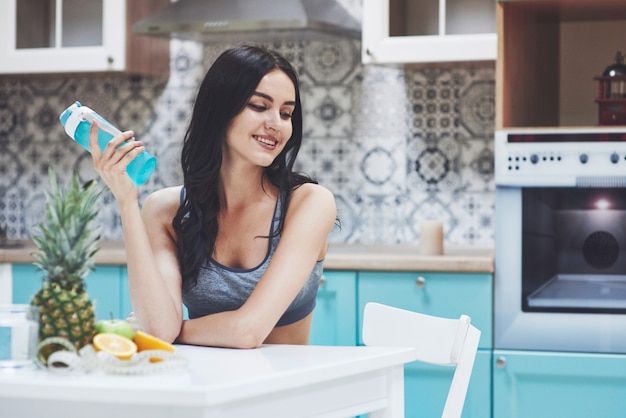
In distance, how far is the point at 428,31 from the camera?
340 cm

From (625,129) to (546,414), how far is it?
0.90 m

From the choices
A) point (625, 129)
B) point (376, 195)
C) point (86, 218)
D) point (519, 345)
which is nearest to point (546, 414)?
point (519, 345)

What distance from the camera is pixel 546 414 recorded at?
10.1 ft

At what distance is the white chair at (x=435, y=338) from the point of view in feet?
6.27

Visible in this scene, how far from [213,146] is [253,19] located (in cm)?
128

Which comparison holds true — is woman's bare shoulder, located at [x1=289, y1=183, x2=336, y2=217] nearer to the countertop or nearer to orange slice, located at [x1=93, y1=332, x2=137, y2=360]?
orange slice, located at [x1=93, y1=332, x2=137, y2=360]

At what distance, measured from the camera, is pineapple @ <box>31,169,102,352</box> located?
1.51 meters

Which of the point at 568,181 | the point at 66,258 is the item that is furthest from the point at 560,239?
the point at 66,258

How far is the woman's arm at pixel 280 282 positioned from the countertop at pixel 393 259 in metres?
0.95

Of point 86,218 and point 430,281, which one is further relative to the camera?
point 430,281

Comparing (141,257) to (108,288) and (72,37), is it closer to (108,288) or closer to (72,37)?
(108,288)

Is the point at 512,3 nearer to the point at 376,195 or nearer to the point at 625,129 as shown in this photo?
the point at 625,129

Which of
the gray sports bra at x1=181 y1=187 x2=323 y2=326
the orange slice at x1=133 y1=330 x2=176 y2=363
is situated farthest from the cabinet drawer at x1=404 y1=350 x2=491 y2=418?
the orange slice at x1=133 y1=330 x2=176 y2=363

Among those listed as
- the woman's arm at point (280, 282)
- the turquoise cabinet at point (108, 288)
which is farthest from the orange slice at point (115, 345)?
the turquoise cabinet at point (108, 288)
